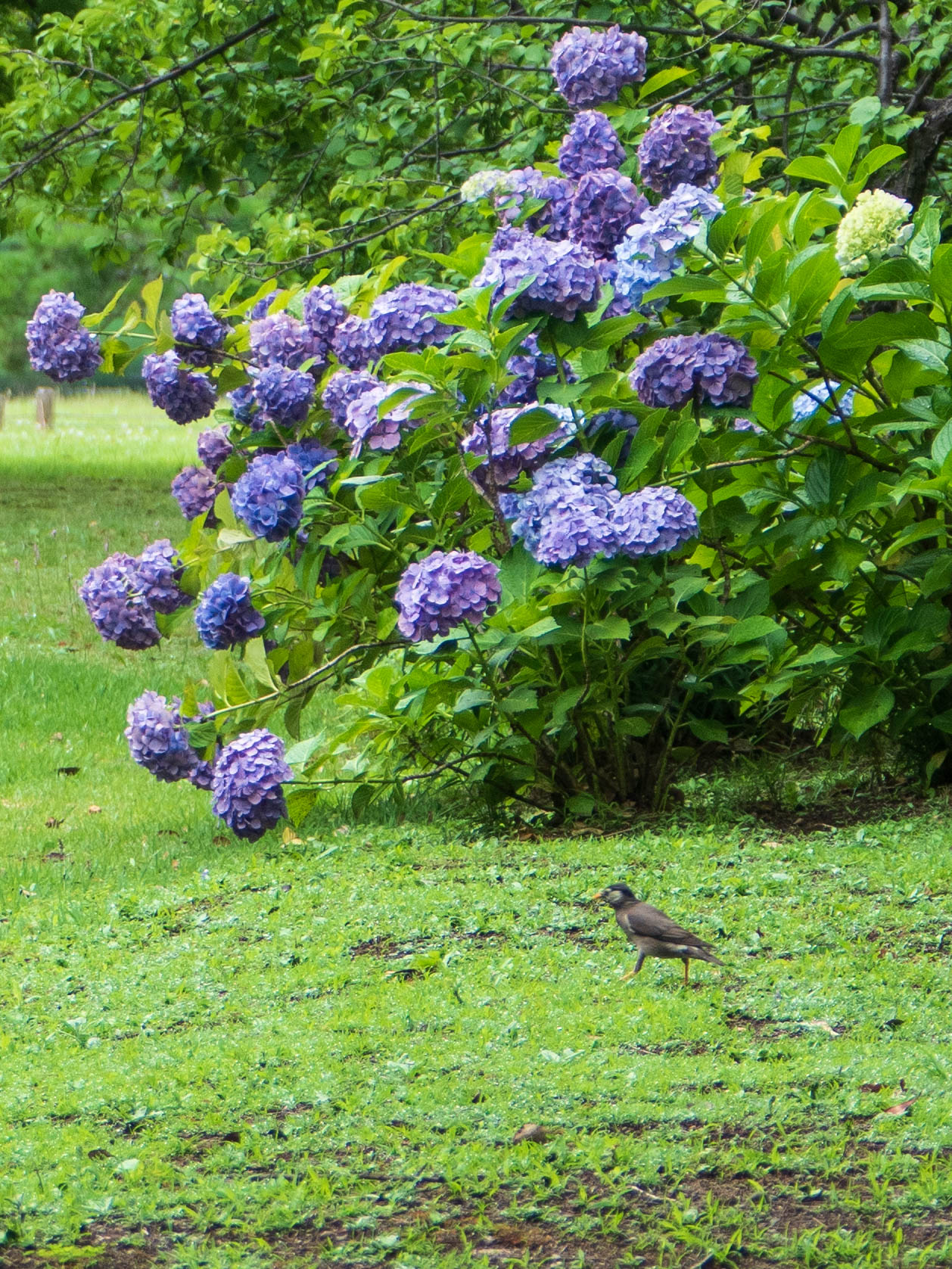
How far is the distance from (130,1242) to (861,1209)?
114cm

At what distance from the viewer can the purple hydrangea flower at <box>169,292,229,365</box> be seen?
17.5 ft

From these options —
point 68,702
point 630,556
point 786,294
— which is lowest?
point 68,702

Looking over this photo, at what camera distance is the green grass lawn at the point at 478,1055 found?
Result: 2473 millimetres

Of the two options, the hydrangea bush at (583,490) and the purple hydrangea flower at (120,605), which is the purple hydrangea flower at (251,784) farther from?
the purple hydrangea flower at (120,605)

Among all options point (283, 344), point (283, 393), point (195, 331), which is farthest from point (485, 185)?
point (195, 331)

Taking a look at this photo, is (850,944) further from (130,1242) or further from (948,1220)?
(130,1242)

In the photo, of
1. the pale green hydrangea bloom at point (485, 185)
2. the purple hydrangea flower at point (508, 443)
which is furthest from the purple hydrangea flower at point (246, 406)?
the purple hydrangea flower at point (508, 443)

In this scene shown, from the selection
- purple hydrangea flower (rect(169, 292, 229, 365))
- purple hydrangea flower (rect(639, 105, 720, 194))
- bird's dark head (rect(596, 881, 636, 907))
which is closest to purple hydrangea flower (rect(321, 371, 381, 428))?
purple hydrangea flower (rect(169, 292, 229, 365))

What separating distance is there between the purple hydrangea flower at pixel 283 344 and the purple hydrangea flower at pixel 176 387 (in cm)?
35

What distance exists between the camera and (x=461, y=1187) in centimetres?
259

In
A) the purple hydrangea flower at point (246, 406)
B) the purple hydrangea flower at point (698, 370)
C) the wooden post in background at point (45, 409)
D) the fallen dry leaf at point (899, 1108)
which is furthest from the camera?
the wooden post in background at point (45, 409)

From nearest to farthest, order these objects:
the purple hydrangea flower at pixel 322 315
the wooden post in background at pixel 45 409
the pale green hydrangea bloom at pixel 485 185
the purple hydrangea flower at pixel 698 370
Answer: the purple hydrangea flower at pixel 698 370, the pale green hydrangea bloom at pixel 485 185, the purple hydrangea flower at pixel 322 315, the wooden post in background at pixel 45 409

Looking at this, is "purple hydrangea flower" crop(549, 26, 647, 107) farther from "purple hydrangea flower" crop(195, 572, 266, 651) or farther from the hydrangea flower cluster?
"purple hydrangea flower" crop(195, 572, 266, 651)

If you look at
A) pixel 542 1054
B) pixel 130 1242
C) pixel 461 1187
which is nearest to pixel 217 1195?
pixel 130 1242
